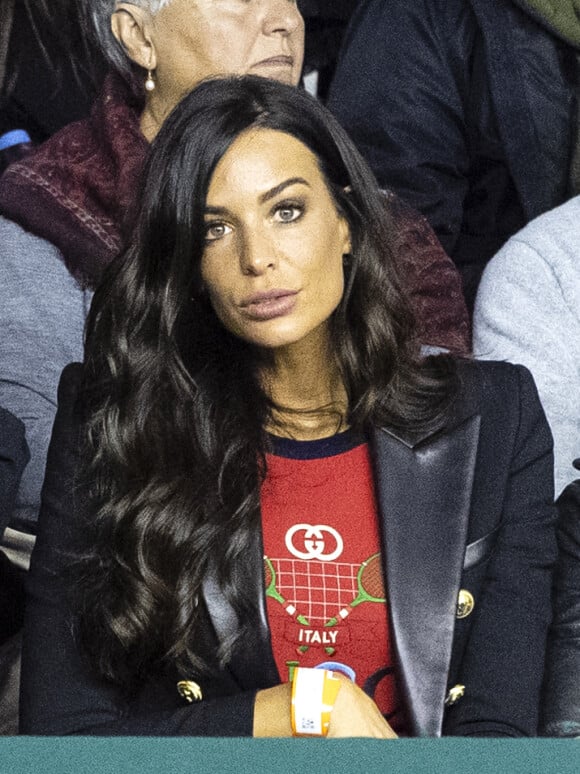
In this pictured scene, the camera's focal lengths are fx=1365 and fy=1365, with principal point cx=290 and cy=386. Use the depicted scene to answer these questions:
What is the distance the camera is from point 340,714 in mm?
1354

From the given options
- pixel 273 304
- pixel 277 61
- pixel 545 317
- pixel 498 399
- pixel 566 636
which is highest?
pixel 273 304

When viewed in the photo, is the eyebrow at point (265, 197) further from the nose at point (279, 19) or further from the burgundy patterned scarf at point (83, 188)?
the nose at point (279, 19)

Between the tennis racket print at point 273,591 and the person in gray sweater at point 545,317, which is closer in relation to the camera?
the tennis racket print at point 273,591

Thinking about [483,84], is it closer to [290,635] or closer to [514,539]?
[514,539]

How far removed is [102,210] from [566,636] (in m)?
1.00

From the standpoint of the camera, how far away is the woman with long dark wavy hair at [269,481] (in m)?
1.53

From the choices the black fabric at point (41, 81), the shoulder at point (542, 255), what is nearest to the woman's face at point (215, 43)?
the black fabric at point (41, 81)

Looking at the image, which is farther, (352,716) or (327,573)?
(327,573)

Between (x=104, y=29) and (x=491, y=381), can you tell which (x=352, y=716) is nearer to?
(x=491, y=381)

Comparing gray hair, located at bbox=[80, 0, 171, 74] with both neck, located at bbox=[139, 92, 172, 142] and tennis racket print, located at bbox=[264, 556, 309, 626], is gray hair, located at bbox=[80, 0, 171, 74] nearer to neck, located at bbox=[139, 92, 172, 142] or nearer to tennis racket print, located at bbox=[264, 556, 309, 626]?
neck, located at bbox=[139, 92, 172, 142]

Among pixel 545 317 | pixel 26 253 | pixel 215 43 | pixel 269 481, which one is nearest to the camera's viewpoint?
pixel 269 481

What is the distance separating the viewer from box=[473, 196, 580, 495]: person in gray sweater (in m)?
1.91

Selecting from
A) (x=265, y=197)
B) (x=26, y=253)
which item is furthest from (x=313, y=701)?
(x=26, y=253)

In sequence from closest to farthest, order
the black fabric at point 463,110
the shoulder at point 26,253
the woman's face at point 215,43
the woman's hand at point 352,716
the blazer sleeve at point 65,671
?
the woman's hand at point 352,716 → the blazer sleeve at point 65,671 → the shoulder at point 26,253 → the woman's face at point 215,43 → the black fabric at point 463,110
